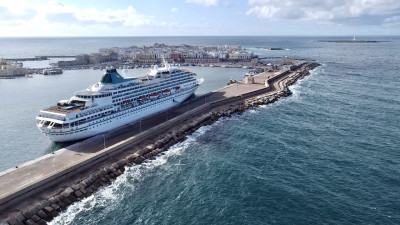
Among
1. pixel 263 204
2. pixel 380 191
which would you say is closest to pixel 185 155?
pixel 263 204

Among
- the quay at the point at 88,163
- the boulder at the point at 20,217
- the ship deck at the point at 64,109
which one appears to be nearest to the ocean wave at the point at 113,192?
the quay at the point at 88,163

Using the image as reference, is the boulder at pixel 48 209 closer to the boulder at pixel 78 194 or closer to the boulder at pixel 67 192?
→ the boulder at pixel 67 192

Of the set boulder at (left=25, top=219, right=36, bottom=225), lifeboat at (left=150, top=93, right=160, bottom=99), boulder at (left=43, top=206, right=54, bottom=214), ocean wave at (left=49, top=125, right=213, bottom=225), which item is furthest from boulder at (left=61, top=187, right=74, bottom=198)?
lifeboat at (left=150, top=93, right=160, bottom=99)

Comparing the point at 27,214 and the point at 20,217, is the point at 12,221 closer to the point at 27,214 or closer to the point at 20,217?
the point at 20,217

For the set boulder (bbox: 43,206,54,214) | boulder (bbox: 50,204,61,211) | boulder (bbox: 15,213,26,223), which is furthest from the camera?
boulder (bbox: 50,204,61,211)

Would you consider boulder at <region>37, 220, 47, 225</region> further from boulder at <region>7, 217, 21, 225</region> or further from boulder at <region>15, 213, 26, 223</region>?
boulder at <region>7, 217, 21, 225</region>

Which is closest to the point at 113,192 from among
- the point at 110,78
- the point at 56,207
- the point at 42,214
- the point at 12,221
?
the point at 56,207
